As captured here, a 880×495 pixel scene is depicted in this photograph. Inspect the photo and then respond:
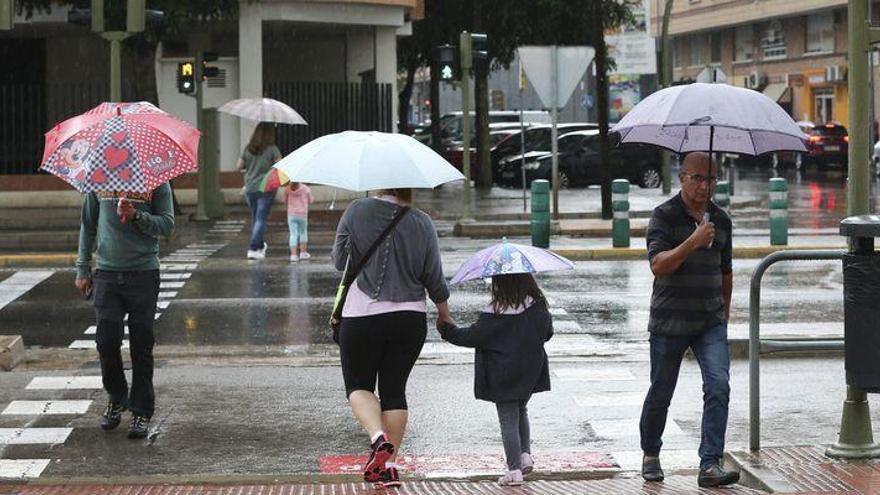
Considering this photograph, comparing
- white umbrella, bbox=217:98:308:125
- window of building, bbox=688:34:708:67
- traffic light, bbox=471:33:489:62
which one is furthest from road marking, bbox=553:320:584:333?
window of building, bbox=688:34:708:67

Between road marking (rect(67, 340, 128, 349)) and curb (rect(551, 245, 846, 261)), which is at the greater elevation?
curb (rect(551, 245, 846, 261))

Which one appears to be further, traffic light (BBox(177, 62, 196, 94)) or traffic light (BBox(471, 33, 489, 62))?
traffic light (BBox(177, 62, 196, 94))

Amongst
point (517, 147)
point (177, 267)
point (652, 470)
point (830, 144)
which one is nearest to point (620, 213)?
point (177, 267)

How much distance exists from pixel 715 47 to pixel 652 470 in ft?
235

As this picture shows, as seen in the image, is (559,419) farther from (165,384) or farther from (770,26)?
(770,26)

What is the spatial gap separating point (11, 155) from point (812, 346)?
25945mm

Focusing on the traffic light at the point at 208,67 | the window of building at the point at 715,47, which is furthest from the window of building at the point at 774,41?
the traffic light at the point at 208,67

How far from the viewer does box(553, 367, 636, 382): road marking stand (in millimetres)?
11872

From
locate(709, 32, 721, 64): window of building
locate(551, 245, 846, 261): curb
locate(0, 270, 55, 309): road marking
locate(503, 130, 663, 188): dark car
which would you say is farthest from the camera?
locate(709, 32, 721, 64): window of building

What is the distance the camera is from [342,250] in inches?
318

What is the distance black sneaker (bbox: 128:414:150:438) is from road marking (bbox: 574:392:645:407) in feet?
9.75

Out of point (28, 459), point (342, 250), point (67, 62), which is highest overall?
point (67, 62)

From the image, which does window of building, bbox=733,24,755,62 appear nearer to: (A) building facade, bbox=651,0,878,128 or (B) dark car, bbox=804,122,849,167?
(A) building facade, bbox=651,0,878,128

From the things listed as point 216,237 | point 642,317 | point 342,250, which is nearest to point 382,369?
point 342,250
